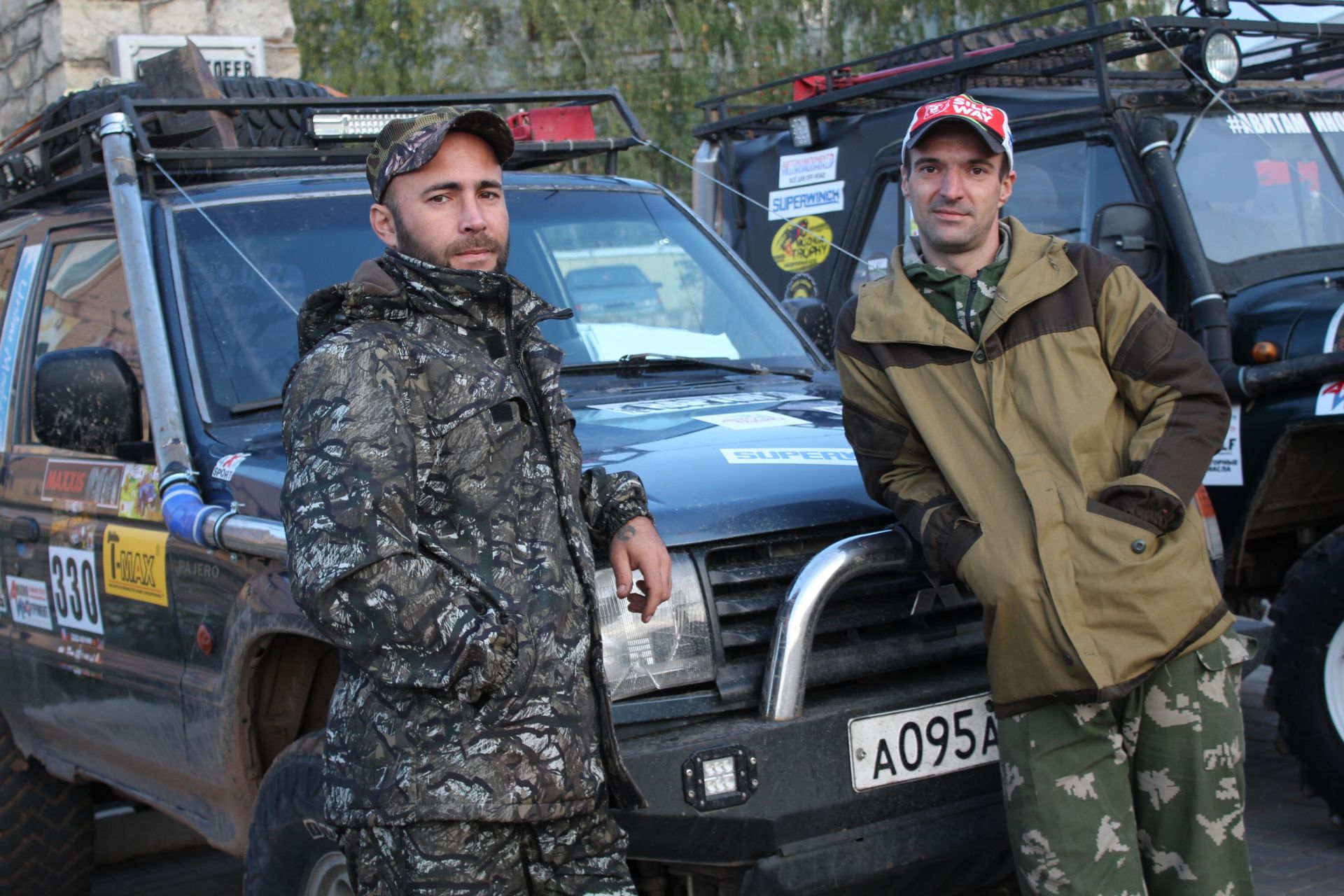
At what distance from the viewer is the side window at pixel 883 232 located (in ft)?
20.4

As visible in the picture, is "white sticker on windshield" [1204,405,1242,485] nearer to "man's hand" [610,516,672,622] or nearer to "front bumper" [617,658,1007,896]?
"front bumper" [617,658,1007,896]

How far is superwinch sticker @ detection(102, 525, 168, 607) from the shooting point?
355 centimetres

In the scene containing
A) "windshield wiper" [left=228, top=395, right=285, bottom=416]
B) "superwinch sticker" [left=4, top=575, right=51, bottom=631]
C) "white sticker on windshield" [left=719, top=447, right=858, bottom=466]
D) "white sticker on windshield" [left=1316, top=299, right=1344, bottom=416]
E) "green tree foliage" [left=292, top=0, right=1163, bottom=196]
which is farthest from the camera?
"green tree foliage" [left=292, top=0, right=1163, bottom=196]

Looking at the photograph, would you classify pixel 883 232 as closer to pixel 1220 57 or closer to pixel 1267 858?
pixel 1220 57

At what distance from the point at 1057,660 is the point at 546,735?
3.04 ft

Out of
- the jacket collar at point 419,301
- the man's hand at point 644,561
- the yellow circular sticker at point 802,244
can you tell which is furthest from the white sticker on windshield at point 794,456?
the yellow circular sticker at point 802,244

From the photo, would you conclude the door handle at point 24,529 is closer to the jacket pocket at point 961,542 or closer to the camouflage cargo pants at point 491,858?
the camouflage cargo pants at point 491,858

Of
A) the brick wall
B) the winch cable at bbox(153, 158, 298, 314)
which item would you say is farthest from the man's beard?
the brick wall

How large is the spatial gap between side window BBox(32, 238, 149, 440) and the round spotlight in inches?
147

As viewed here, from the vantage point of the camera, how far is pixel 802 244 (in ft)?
22.2

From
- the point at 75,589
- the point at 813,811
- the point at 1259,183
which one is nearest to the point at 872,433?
the point at 813,811

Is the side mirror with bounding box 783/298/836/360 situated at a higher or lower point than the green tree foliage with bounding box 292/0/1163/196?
lower

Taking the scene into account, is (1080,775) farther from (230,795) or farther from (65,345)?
(65,345)

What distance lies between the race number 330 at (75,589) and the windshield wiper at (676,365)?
136cm
